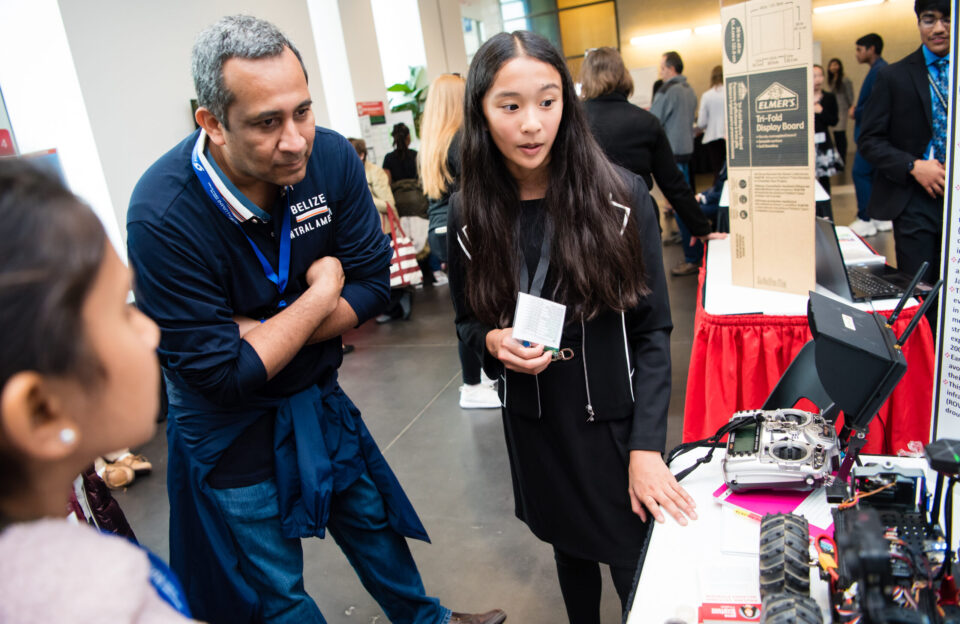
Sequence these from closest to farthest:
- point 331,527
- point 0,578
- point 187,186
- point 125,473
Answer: point 0,578
point 187,186
point 331,527
point 125,473

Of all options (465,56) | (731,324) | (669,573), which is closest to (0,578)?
(669,573)

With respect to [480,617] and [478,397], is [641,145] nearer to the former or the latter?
[478,397]

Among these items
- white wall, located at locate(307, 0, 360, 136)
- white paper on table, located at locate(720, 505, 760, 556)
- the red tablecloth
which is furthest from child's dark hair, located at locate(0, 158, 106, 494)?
white wall, located at locate(307, 0, 360, 136)

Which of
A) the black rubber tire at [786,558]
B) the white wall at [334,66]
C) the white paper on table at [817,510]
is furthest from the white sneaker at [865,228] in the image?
the black rubber tire at [786,558]

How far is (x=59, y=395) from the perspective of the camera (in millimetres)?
521

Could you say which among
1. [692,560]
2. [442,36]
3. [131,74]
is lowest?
[692,560]

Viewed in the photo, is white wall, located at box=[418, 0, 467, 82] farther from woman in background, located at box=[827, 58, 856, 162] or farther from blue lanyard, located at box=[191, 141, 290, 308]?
blue lanyard, located at box=[191, 141, 290, 308]

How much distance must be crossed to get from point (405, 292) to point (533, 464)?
14.4ft

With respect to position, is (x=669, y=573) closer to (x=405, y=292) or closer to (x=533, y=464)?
(x=533, y=464)

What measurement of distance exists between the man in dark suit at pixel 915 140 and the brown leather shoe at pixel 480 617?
2.00 m

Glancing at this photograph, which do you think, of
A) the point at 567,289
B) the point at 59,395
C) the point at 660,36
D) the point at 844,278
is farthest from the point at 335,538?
the point at 660,36

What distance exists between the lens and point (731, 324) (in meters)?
2.08

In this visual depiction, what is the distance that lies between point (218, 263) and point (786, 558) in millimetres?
1094

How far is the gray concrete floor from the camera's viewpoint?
224 centimetres
